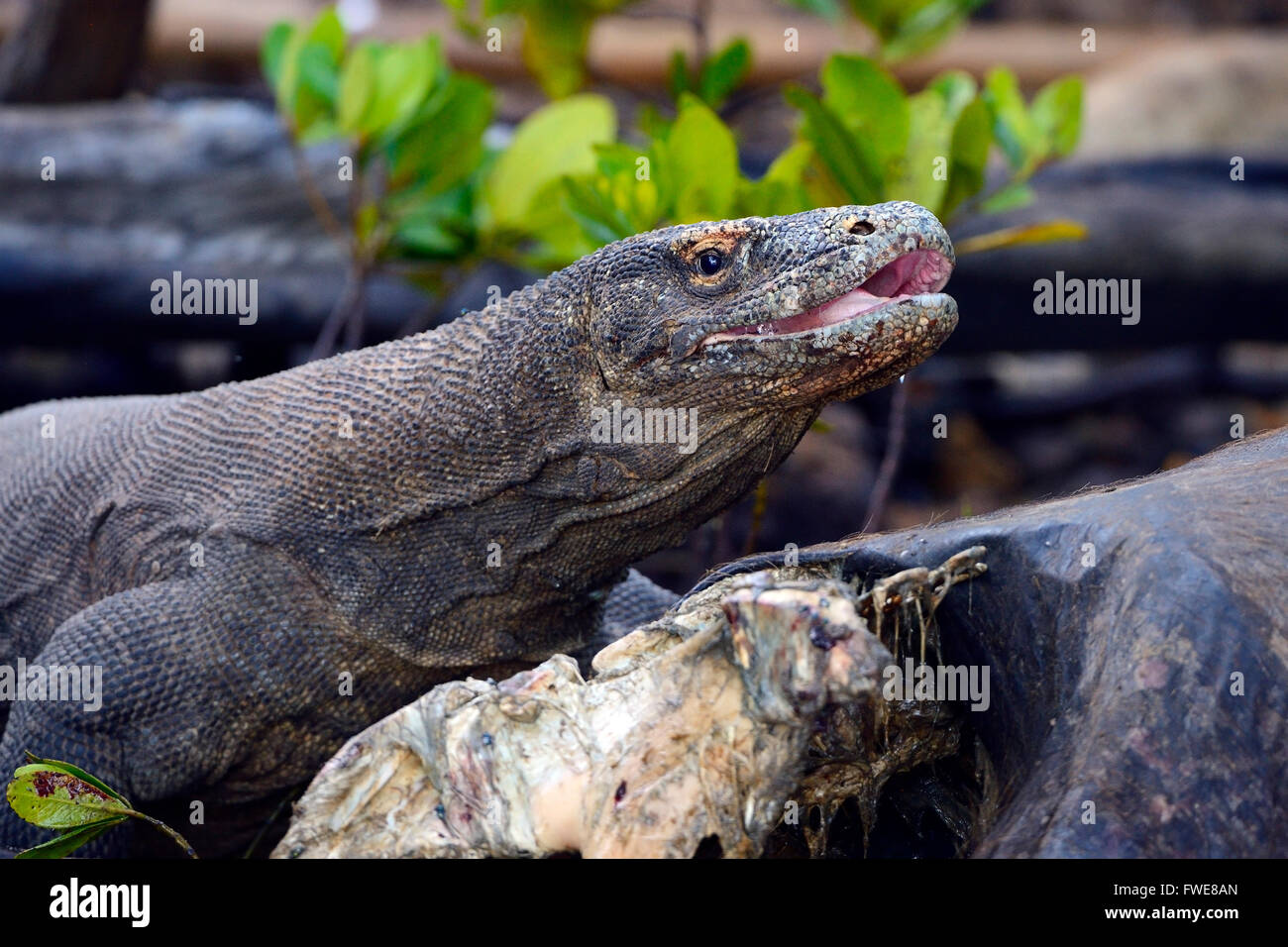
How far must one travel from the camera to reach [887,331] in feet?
10.1

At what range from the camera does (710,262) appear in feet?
11.0

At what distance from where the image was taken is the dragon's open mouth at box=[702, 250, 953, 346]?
3221 mm

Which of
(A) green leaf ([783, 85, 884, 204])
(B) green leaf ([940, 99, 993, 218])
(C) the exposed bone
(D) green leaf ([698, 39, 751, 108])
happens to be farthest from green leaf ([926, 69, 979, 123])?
(C) the exposed bone

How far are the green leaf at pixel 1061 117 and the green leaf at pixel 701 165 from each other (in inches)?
75.4

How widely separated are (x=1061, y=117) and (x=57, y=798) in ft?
15.8

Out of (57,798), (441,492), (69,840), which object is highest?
(441,492)

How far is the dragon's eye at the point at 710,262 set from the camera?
11.0 feet

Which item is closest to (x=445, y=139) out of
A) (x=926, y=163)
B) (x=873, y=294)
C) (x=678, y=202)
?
(x=678, y=202)

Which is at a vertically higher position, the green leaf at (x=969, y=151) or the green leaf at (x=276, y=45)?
the green leaf at (x=276, y=45)

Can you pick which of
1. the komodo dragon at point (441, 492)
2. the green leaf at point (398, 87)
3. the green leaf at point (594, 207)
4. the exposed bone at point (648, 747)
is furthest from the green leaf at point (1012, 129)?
the exposed bone at point (648, 747)

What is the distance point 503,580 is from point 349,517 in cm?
43

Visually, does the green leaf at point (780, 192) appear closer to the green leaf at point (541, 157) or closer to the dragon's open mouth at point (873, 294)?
the green leaf at point (541, 157)

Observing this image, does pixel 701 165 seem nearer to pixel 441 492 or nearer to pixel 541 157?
pixel 541 157
